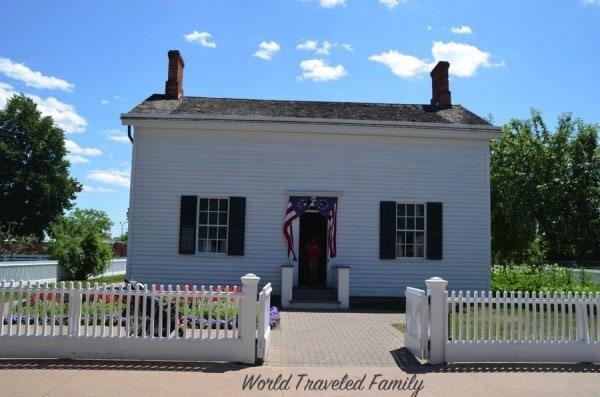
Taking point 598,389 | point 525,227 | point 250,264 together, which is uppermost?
point 525,227

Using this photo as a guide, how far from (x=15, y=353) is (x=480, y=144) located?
1313cm

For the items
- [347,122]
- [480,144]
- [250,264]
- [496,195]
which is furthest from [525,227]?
[250,264]

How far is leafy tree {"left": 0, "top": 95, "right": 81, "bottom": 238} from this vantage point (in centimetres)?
4128

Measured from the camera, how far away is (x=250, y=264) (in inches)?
589

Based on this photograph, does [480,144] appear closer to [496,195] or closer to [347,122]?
[347,122]

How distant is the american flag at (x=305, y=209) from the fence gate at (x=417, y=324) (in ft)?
20.9

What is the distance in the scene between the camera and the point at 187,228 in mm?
14906

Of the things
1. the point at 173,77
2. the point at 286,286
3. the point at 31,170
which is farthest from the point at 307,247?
the point at 31,170

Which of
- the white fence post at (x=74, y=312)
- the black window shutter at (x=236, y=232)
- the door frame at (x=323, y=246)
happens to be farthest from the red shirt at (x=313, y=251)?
the white fence post at (x=74, y=312)

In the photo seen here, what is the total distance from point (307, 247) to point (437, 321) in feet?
25.4

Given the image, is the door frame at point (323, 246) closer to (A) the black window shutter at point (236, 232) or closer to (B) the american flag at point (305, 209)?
(B) the american flag at point (305, 209)

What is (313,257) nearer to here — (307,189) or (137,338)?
(307,189)

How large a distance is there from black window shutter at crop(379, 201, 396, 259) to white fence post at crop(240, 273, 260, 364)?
8.08 metres

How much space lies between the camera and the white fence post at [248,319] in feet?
24.9
